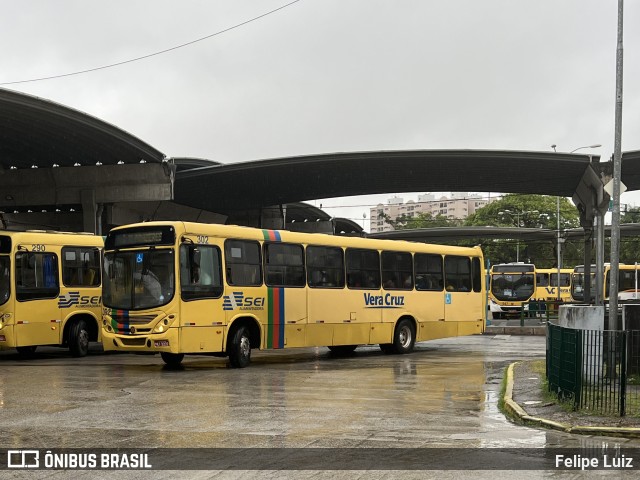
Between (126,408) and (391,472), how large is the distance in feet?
18.1

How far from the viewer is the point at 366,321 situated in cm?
2345

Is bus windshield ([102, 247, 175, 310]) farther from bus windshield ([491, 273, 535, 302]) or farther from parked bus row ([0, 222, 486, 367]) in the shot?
bus windshield ([491, 273, 535, 302])

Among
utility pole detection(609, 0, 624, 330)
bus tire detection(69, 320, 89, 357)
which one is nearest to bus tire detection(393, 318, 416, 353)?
bus tire detection(69, 320, 89, 357)

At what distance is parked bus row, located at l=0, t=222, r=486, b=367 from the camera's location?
1862 centimetres

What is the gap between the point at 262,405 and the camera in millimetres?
13219

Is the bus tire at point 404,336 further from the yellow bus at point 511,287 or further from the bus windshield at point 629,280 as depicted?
the yellow bus at point 511,287

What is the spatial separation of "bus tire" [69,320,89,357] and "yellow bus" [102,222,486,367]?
4.21 m

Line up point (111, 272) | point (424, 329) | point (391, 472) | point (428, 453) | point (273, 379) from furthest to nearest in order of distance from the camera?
point (424, 329) → point (111, 272) → point (273, 379) → point (428, 453) → point (391, 472)

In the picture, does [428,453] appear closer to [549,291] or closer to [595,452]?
[595,452]

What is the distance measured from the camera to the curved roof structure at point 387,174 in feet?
127

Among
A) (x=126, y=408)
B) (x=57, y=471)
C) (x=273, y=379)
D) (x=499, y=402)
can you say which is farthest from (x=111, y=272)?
(x=57, y=471)

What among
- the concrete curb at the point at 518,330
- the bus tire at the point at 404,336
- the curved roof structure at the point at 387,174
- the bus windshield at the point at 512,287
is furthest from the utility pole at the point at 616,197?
the bus windshield at the point at 512,287

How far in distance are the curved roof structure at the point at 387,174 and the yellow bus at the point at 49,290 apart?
721 inches

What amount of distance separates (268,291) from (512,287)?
37785 mm
